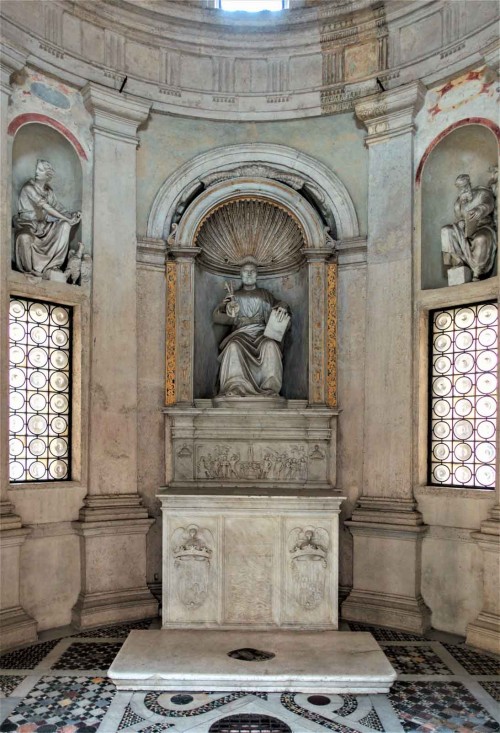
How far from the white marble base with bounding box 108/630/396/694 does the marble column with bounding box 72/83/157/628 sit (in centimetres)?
120

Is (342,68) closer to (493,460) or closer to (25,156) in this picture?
(25,156)

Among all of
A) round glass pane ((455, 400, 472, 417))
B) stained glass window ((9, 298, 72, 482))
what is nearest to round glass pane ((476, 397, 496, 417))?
round glass pane ((455, 400, 472, 417))

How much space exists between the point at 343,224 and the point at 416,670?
15.7ft

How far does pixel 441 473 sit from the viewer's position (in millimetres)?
7332

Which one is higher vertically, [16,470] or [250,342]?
[250,342]

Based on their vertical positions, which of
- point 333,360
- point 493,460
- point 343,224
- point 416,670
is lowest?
point 416,670

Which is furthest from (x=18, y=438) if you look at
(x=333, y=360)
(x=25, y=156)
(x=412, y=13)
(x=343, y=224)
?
(x=412, y=13)

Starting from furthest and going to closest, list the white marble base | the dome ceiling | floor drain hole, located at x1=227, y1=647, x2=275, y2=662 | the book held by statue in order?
the book held by statue < the dome ceiling < floor drain hole, located at x1=227, y1=647, x2=275, y2=662 < the white marble base

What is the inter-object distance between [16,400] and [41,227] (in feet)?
6.06

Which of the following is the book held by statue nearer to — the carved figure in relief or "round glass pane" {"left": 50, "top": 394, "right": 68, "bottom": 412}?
the carved figure in relief

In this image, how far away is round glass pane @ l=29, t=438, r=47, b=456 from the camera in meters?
7.13

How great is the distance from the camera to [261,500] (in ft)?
21.7

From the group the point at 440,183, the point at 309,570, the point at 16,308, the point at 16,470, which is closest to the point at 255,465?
the point at 309,570

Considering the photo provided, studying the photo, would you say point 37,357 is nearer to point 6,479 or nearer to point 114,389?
point 114,389
